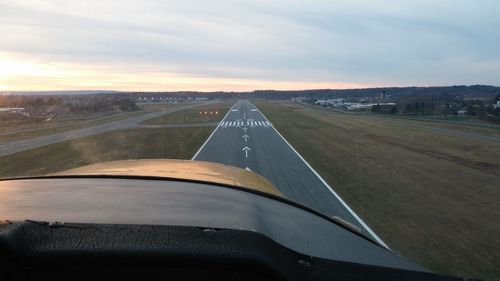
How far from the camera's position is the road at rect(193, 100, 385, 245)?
14383 millimetres

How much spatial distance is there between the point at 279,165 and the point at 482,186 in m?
8.82

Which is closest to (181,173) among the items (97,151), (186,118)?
(97,151)

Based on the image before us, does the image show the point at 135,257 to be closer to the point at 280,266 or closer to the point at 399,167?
the point at 280,266

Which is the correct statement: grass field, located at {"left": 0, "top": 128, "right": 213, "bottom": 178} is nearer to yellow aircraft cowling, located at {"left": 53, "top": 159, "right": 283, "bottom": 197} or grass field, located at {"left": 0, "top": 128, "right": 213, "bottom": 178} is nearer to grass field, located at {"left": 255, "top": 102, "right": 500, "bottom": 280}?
grass field, located at {"left": 255, "top": 102, "right": 500, "bottom": 280}

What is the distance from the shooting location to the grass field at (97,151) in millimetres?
22844

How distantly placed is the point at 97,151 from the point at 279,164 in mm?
12155

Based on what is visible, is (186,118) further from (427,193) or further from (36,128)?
(427,193)

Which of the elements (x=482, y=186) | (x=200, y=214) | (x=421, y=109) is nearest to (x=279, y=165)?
(x=482, y=186)

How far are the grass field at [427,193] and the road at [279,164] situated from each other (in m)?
0.57

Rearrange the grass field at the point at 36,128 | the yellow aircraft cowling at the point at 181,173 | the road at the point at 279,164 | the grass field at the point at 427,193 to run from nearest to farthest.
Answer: the yellow aircraft cowling at the point at 181,173, the grass field at the point at 427,193, the road at the point at 279,164, the grass field at the point at 36,128

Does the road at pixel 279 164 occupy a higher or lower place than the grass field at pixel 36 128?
higher

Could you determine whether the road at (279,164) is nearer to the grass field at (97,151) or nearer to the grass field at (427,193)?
the grass field at (427,193)

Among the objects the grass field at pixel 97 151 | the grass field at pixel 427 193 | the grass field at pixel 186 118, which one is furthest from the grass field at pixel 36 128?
the grass field at pixel 427 193

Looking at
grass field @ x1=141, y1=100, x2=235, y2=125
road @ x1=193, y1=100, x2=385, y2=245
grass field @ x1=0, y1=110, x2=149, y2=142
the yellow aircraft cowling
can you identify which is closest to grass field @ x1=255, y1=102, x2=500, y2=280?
road @ x1=193, y1=100, x2=385, y2=245
